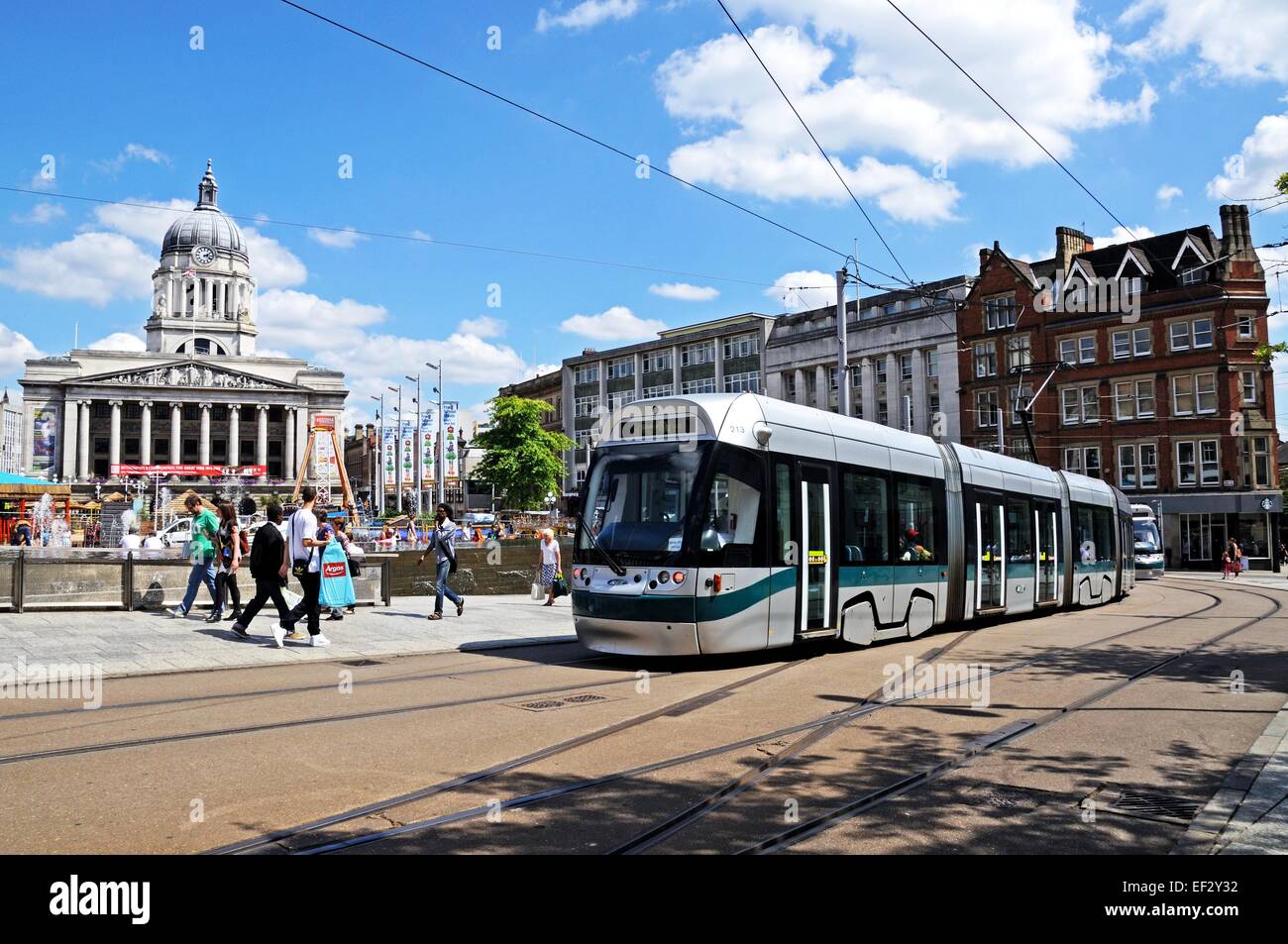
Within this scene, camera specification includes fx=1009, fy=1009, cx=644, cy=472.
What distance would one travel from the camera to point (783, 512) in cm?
1166

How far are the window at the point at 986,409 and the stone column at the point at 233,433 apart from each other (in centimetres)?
9392

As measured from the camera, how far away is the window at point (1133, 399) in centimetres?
5178

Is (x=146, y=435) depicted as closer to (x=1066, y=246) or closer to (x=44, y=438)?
(x=44, y=438)

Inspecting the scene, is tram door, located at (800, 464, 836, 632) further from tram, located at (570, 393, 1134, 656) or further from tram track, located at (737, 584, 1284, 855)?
tram track, located at (737, 584, 1284, 855)

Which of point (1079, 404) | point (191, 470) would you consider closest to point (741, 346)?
point (1079, 404)

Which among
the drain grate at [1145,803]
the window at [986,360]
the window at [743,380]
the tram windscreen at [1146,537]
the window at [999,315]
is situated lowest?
the drain grate at [1145,803]

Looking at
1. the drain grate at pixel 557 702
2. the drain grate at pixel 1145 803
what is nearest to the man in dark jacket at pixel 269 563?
the drain grate at pixel 557 702

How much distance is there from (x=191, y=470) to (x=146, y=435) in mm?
16847

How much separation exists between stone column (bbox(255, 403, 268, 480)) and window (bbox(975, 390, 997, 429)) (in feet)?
306

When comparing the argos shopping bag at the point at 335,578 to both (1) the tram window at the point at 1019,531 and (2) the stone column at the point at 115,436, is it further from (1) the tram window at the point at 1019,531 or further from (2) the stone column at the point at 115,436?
(2) the stone column at the point at 115,436

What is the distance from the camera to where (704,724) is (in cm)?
808

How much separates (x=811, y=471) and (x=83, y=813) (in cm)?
881

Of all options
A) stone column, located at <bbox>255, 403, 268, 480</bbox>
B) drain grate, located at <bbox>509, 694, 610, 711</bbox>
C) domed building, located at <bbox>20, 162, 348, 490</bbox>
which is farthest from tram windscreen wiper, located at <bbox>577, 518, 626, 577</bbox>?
stone column, located at <bbox>255, 403, 268, 480</bbox>

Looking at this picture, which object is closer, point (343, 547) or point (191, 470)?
point (343, 547)
